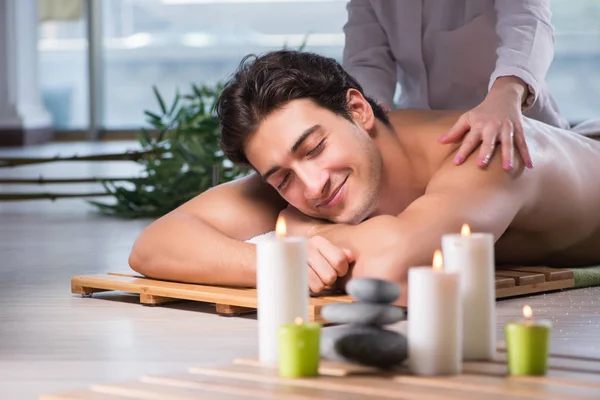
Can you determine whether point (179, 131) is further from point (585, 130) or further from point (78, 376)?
point (78, 376)

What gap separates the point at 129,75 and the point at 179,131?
7.00 metres

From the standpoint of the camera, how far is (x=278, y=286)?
1.68 meters

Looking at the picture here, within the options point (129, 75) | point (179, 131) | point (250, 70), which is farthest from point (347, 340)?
point (129, 75)

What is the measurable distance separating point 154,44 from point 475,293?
1011 centimetres

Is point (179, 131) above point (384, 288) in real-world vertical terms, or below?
above

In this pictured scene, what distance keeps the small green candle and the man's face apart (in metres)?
0.90

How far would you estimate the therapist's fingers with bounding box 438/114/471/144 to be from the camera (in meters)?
2.55

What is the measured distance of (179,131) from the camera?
15.1 ft

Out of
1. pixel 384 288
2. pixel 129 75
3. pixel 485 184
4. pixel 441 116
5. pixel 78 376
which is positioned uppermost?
pixel 129 75

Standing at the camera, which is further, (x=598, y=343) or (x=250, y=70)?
(x=250, y=70)

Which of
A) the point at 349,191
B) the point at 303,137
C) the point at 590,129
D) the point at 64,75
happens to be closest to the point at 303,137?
the point at 303,137

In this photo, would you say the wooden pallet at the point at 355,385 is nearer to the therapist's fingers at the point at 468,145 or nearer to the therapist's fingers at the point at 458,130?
the therapist's fingers at the point at 468,145

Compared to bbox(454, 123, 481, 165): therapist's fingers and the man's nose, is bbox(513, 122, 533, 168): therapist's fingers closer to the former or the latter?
bbox(454, 123, 481, 165): therapist's fingers

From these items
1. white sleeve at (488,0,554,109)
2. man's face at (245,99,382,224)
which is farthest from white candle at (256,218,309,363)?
white sleeve at (488,0,554,109)
